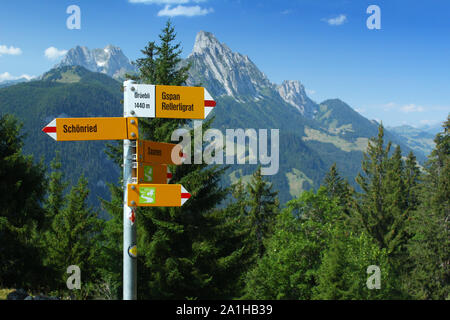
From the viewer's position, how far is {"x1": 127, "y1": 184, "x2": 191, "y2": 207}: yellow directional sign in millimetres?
4477

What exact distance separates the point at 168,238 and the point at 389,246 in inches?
1284

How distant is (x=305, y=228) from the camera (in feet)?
87.5

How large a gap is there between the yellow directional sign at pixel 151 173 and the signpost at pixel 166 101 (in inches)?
24.8

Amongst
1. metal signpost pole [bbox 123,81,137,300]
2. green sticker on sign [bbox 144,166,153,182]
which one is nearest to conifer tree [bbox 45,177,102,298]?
green sticker on sign [bbox 144,166,153,182]

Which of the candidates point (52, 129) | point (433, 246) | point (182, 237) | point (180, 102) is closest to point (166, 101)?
point (180, 102)

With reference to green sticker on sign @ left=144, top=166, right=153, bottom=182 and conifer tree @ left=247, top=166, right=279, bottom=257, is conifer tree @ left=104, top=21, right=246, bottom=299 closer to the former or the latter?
green sticker on sign @ left=144, top=166, right=153, bottom=182

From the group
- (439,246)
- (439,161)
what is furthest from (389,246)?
(439,161)

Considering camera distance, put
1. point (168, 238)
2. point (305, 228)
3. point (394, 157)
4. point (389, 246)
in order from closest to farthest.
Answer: point (168, 238) < point (305, 228) < point (389, 246) < point (394, 157)

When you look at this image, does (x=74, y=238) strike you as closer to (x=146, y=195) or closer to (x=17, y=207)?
(x=17, y=207)

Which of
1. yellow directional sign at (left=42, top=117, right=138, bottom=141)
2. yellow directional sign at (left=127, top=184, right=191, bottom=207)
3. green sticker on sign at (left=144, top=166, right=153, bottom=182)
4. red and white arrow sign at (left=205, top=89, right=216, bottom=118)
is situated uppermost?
red and white arrow sign at (left=205, top=89, right=216, bottom=118)

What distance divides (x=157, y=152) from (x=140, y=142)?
348mm

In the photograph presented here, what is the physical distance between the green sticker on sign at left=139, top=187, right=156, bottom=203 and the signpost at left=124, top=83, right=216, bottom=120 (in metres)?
0.91

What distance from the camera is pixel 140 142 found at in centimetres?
455
